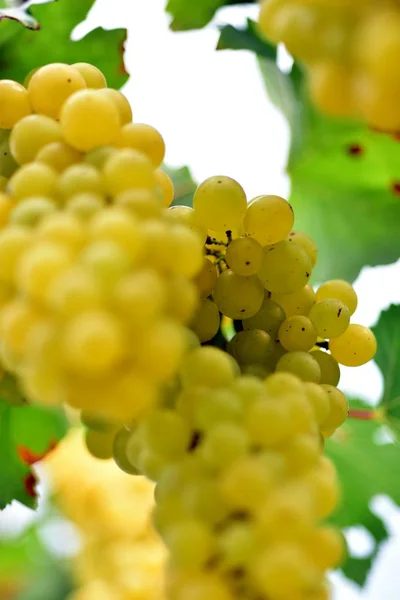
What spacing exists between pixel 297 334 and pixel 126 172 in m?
0.20

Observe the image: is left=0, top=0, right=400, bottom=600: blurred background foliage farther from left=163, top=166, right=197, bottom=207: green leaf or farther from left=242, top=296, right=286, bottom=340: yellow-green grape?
left=242, top=296, right=286, bottom=340: yellow-green grape

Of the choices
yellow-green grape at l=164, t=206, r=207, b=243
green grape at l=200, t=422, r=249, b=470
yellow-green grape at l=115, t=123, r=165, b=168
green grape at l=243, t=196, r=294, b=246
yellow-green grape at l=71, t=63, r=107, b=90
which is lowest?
green grape at l=200, t=422, r=249, b=470

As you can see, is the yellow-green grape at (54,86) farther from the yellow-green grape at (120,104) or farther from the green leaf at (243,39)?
the green leaf at (243,39)

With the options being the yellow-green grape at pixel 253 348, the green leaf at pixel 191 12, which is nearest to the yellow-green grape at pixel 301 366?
the yellow-green grape at pixel 253 348

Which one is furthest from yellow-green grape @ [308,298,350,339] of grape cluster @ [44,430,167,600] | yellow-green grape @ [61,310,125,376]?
grape cluster @ [44,430,167,600]

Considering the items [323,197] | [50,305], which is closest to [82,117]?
[50,305]

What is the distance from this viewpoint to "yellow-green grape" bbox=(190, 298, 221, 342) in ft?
1.77

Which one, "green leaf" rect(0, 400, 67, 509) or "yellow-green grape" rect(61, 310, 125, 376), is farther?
"green leaf" rect(0, 400, 67, 509)

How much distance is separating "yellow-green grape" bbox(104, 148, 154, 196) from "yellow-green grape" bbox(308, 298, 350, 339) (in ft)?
0.68

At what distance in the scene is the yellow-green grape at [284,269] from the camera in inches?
22.1

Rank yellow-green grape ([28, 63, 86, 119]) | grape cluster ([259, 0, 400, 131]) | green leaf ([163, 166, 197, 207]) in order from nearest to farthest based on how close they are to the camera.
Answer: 1. grape cluster ([259, 0, 400, 131])
2. yellow-green grape ([28, 63, 86, 119])
3. green leaf ([163, 166, 197, 207])

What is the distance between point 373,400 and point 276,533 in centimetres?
56

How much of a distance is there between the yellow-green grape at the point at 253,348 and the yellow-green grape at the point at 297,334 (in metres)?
0.01

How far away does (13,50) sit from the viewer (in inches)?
27.5
